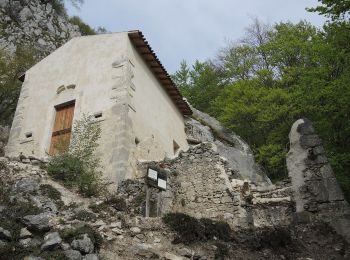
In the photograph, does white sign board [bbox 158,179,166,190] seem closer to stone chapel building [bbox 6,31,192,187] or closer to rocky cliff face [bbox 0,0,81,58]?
stone chapel building [bbox 6,31,192,187]

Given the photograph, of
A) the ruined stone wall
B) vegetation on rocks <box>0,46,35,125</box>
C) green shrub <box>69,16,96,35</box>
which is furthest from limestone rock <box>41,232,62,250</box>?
green shrub <box>69,16,96,35</box>

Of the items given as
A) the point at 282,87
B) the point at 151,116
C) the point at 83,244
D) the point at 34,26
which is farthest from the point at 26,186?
the point at 34,26

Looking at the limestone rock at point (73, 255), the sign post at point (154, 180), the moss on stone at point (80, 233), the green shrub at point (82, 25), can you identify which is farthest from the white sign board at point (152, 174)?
the green shrub at point (82, 25)

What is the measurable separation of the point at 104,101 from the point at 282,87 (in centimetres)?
1038

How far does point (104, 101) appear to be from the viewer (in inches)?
520

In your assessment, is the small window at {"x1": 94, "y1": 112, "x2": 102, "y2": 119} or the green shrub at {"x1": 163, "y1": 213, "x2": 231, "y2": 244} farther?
the small window at {"x1": 94, "y1": 112, "x2": 102, "y2": 119}

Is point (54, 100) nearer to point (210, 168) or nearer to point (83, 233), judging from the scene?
point (210, 168)

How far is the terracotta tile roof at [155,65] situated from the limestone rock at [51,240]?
9.34 m

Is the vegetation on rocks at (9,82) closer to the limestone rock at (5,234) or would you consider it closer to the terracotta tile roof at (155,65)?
the terracotta tile roof at (155,65)

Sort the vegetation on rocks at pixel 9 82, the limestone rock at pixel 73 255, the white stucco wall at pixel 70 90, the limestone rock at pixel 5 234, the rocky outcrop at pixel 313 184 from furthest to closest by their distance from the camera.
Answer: the vegetation on rocks at pixel 9 82, the white stucco wall at pixel 70 90, the rocky outcrop at pixel 313 184, the limestone rock at pixel 5 234, the limestone rock at pixel 73 255

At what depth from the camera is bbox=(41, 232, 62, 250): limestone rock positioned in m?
6.04

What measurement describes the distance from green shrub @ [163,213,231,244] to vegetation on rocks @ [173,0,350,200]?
6.59 m

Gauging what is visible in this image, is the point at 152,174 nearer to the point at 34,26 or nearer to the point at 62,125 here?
the point at 62,125

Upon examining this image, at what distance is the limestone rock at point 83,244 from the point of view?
617cm
